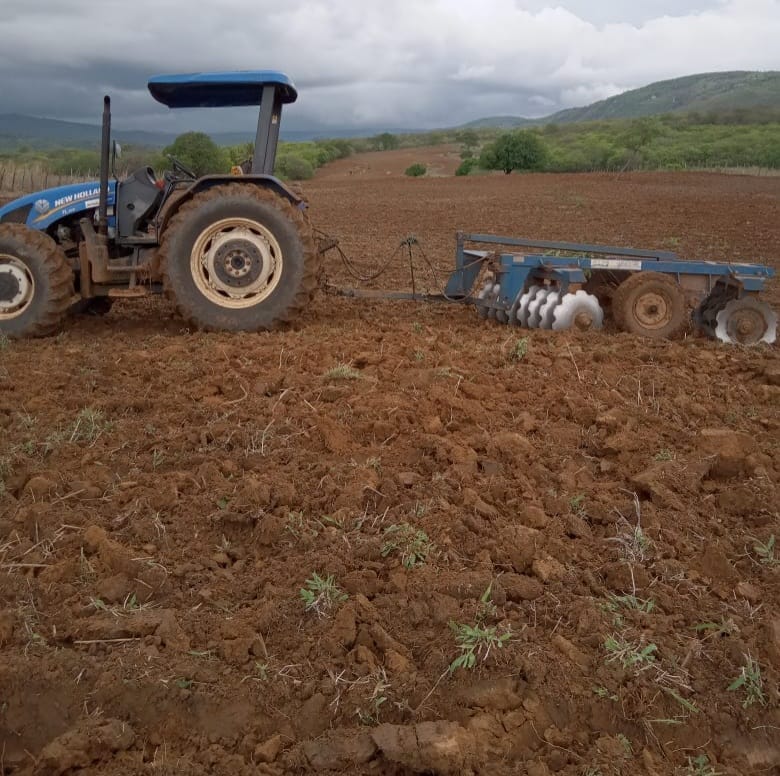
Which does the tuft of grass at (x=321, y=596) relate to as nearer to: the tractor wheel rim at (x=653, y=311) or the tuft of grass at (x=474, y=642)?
the tuft of grass at (x=474, y=642)

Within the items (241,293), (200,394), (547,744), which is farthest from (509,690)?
(241,293)

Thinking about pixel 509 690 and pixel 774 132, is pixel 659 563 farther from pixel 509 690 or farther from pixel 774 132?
pixel 774 132

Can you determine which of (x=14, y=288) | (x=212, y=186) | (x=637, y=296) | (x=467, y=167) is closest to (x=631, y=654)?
(x=637, y=296)

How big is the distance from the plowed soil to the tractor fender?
127cm

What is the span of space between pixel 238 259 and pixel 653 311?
11.6ft

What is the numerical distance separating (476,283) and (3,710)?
229 inches

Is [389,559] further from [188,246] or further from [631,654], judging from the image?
[188,246]

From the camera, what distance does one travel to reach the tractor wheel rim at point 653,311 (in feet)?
21.4

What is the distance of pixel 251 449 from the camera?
4.00 metres

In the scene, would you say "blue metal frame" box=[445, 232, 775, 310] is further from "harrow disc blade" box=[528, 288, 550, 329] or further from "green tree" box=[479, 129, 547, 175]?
"green tree" box=[479, 129, 547, 175]

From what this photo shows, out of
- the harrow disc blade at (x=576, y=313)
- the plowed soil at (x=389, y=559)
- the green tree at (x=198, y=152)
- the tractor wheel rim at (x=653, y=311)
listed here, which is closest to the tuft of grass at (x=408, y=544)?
the plowed soil at (x=389, y=559)

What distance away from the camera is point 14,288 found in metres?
6.21

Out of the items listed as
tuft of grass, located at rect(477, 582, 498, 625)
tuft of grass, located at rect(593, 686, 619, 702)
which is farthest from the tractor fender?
tuft of grass, located at rect(593, 686, 619, 702)

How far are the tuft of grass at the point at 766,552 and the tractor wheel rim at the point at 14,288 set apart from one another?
555cm
